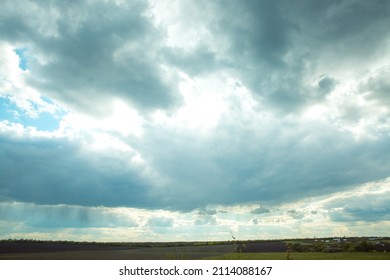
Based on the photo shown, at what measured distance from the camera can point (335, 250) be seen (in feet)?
268
